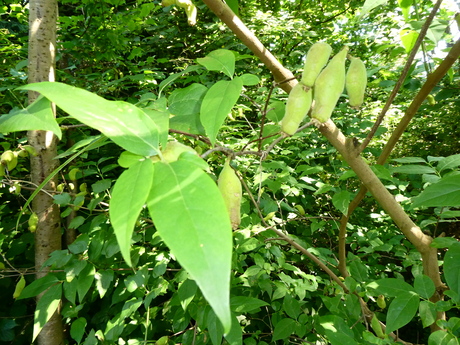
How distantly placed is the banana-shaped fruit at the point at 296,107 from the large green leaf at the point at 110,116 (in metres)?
0.24

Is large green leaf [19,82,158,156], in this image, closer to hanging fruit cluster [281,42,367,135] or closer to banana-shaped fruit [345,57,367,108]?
hanging fruit cluster [281,42,367,135]

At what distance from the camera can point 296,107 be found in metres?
0.52

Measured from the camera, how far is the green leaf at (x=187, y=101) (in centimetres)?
63

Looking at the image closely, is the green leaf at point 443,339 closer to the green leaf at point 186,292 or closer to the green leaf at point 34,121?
the green leaf at point 186,292

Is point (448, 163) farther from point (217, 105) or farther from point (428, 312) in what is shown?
point (217, 105)

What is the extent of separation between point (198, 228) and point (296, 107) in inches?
12.9

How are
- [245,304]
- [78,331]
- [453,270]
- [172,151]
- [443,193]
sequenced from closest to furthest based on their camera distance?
1. [172,151]
2. [443,193]
3. [453,270]
4. [245,304]
5. [78,331]

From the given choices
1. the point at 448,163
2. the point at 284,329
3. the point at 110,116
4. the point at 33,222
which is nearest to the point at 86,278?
the point at 33,222

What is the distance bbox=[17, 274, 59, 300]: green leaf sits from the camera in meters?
1.02

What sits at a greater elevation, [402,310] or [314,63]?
[314,63]

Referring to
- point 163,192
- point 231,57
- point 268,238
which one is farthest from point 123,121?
point 268,238

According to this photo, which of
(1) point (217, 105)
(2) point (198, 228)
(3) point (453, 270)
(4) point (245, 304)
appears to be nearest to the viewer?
(2) point (198, 228)

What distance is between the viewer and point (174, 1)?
798mm

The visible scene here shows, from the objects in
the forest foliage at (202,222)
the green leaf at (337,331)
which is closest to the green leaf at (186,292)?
the forest foliage at (202,222)
